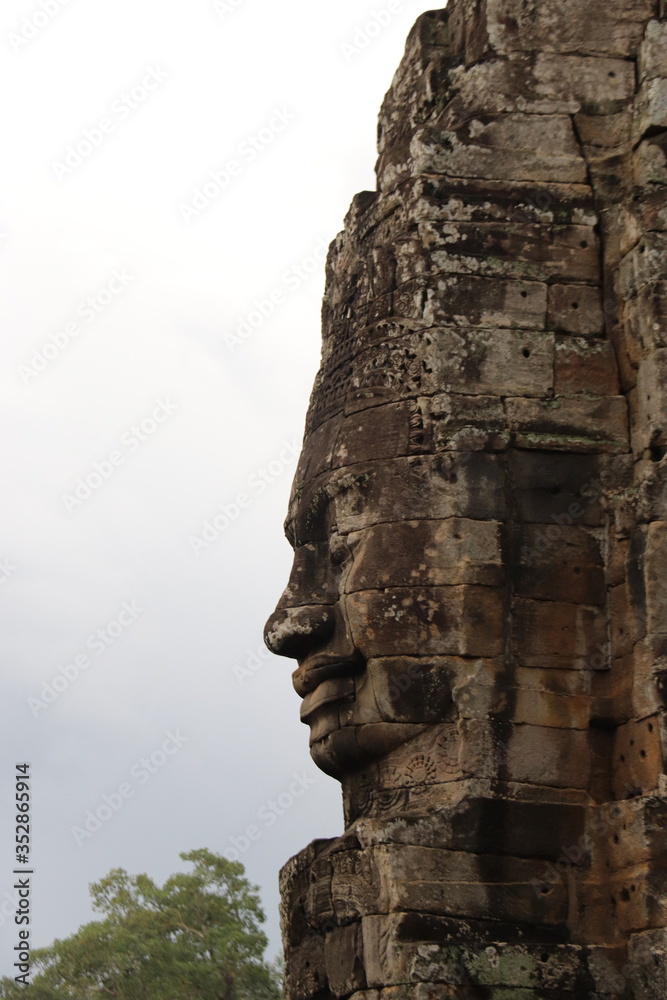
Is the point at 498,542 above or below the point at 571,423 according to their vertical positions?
below

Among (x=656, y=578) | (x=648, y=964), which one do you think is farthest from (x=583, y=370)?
(x=648, y=964)

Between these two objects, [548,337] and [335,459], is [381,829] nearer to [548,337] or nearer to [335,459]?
[335,459]

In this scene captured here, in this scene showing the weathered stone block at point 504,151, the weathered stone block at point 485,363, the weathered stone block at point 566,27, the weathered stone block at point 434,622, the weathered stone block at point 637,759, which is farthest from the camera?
the weathered stone block at point 566,27

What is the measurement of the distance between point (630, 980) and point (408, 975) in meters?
1.32

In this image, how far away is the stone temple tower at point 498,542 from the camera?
9.97 m

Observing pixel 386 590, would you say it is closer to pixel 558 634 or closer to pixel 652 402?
pixel 558 634

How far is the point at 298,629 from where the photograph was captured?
11.0 meters

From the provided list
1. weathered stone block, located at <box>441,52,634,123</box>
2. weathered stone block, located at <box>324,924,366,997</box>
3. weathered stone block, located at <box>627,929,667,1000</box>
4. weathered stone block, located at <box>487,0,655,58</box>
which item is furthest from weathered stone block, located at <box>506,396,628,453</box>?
weathered stone block, located at <box>324,924,366,997</box>

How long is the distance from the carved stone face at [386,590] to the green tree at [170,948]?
637 inches

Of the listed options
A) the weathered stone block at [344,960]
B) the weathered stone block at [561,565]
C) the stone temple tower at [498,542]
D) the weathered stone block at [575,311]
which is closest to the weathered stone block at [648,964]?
the stone temple tower at [498,542]

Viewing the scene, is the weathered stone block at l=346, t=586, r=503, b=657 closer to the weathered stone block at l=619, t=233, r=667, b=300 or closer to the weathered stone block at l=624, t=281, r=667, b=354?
the weathered stone block at l=624, t=281, r=667, b=354

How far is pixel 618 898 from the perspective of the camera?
1000 centimetres

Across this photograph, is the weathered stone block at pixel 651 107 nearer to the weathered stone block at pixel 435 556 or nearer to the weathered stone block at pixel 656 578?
the weathered stone block at pixel 656 578

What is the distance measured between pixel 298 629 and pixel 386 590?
769 mm
